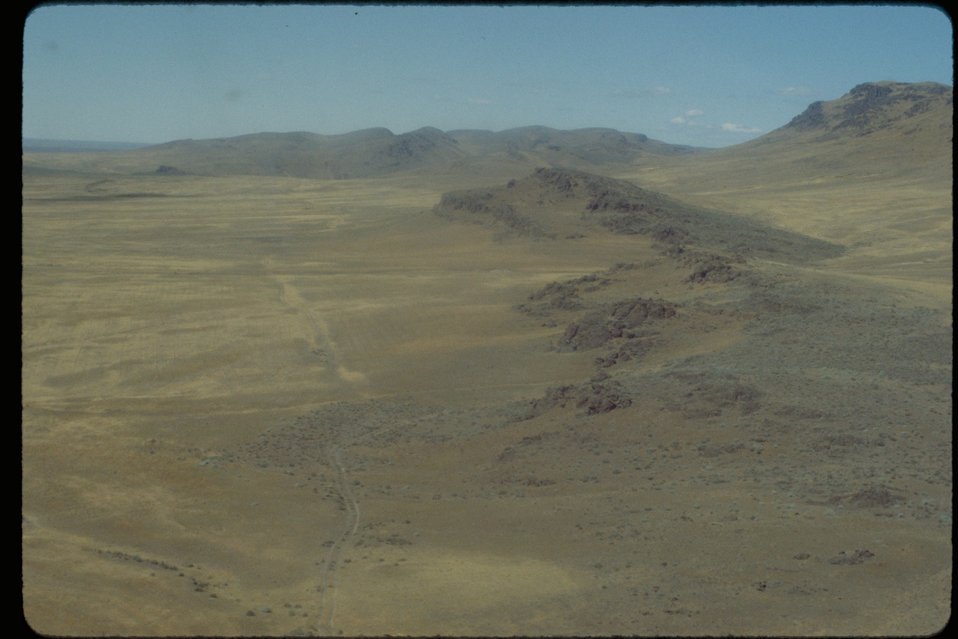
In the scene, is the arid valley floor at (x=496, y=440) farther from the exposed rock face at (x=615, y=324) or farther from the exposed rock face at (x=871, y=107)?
the exposed rock face at (x=871, y=107)

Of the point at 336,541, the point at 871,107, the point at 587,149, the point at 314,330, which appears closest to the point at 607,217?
the point at 314,330

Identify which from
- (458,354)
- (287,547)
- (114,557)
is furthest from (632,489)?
(458,354)

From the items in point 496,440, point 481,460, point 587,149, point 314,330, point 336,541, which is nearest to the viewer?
point 336,541

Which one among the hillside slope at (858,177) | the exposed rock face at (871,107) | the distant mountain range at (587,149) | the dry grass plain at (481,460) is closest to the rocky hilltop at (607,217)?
the hillside slope at (858,177)

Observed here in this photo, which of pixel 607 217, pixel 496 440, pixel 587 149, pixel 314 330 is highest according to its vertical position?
pixel 587 149

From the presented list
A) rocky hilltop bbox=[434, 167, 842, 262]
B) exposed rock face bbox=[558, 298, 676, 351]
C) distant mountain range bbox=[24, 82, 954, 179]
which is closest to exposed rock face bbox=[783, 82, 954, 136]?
distant mountain range bbox=[24, 82, 954, 179]

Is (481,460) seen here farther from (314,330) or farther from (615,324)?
(314,330)
